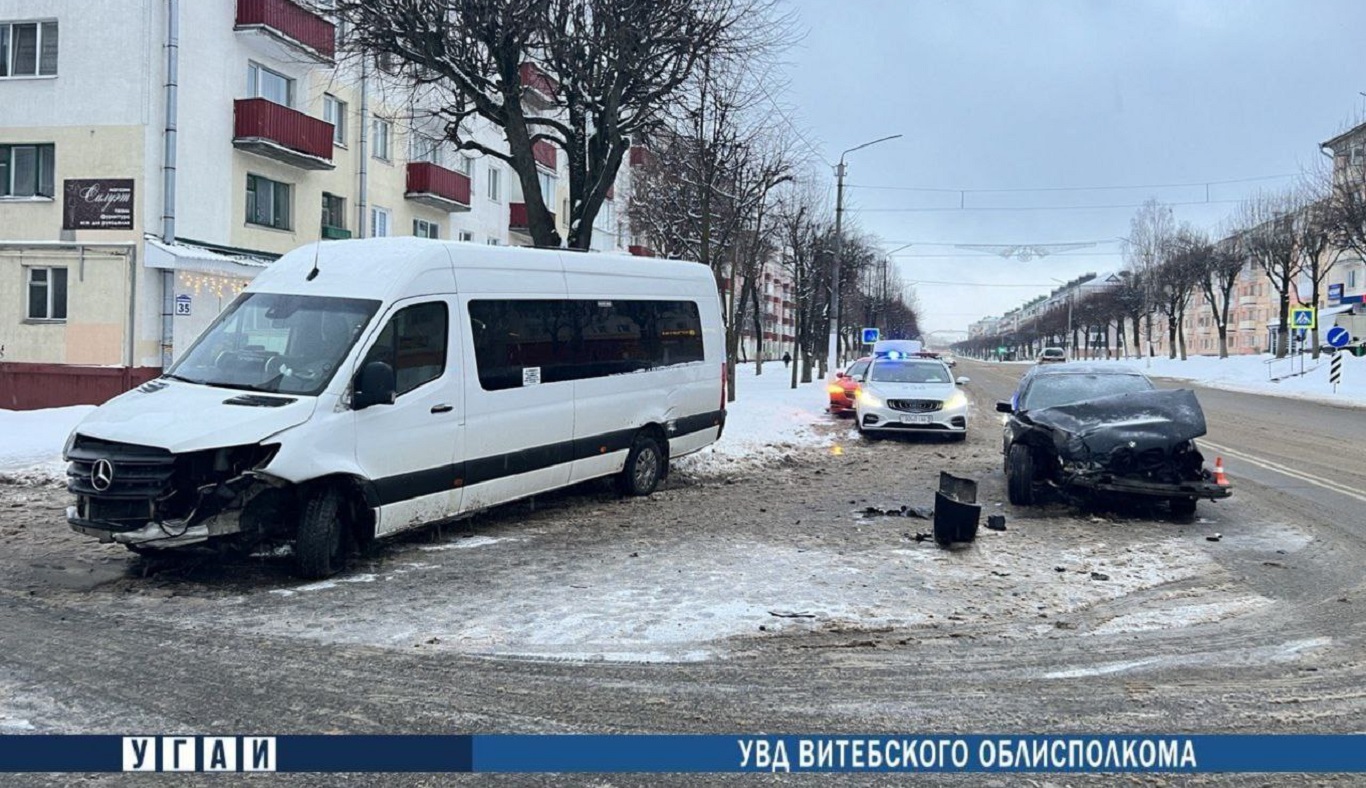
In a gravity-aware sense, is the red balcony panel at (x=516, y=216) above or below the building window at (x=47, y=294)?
above

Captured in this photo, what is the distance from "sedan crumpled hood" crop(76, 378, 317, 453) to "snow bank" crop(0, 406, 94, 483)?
4.41 meters

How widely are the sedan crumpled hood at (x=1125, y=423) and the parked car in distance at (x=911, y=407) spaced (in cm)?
680

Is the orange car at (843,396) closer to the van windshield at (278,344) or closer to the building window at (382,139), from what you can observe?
the building window at (382,139)

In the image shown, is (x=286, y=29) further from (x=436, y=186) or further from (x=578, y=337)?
(x=578, y=337)

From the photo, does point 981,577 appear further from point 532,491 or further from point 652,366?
point 652,366

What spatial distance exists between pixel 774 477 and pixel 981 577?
5904 mm

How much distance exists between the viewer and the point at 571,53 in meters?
15.6

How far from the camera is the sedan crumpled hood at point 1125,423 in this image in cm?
970

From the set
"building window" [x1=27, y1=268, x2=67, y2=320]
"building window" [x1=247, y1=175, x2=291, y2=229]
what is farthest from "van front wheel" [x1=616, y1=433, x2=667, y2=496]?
"building window" [x1=247, y1=175, x2=291, y2=229]

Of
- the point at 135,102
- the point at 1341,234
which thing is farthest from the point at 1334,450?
the point at 1341,234

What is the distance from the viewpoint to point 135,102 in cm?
2000

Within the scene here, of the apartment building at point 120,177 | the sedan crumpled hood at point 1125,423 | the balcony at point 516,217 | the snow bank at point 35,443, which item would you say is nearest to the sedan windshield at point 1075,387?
the sedan crumpled hood at point 1125,423

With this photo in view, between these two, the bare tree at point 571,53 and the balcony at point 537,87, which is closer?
the bare tree at point 571,53

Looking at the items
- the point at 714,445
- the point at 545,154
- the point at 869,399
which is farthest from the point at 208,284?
the point at 545,154
